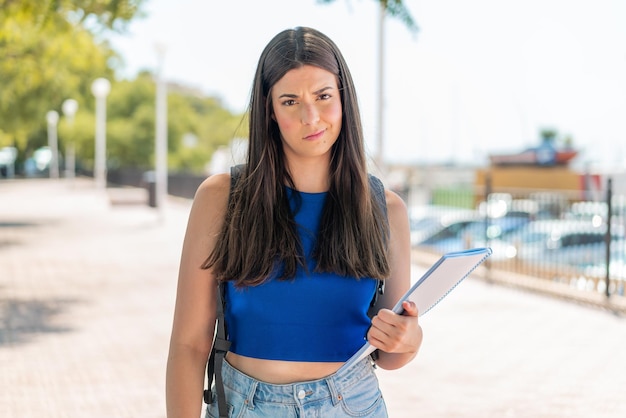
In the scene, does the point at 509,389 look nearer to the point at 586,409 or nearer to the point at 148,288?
the point at 586,409

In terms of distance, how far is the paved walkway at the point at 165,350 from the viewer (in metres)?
6.19

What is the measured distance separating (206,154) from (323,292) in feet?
234

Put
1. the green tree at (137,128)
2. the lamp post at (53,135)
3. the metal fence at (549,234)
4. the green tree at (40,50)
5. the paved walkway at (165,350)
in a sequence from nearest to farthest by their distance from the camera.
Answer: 1. the paved walkway at (165,350)
2. the metal fence at (549,234)
3. the green tree at (40,50)
4. the lamp post at (53,135)
5. the green tree at (137,128)

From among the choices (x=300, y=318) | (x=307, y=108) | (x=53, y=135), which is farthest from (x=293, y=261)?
(x=53, y=135)

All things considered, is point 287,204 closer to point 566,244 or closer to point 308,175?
point 308,175

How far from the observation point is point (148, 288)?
38.0ft

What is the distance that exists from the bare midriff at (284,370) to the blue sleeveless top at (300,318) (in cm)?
1

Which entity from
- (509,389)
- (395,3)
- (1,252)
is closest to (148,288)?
(1,252)

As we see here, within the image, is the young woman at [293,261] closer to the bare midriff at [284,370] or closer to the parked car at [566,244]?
the bare midriff at [284,370]

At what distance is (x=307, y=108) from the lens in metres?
2.01

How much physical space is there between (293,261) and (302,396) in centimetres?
29

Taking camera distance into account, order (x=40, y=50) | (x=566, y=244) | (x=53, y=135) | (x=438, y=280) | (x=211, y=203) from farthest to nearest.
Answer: (x=53, y=135) → (x=40, y=50) → (x=566, y=244) → (x=211, y=203) → (x=438, y=280)

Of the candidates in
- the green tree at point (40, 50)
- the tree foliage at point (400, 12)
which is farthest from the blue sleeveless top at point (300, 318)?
the green tree at point (40, 50)

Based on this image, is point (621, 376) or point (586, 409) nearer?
point (586, 409)
